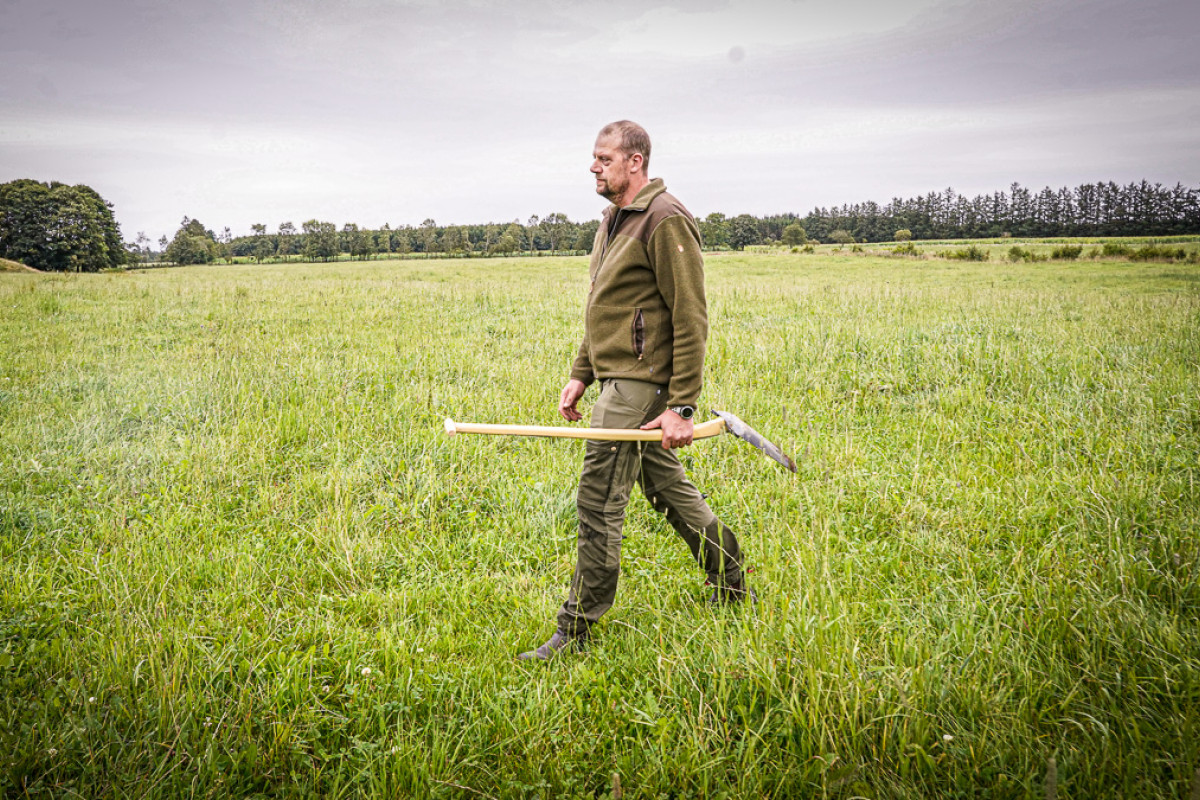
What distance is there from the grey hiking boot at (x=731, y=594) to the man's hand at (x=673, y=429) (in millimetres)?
1023

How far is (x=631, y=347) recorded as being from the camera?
3020 mm

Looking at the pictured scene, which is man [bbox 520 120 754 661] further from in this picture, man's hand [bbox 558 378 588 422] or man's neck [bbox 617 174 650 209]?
man's hand [bbox 558 378 588 422]

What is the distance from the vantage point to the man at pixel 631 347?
2877mm

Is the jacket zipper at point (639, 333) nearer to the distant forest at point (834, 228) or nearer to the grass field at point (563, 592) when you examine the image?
the grass field at point (563, 592)

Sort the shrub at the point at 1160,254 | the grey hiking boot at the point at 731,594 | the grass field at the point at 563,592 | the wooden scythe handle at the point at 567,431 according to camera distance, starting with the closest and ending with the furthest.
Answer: the grass field at the point at 563,592 < the wooden scythe handle at the point at 567,431 < the grey hiking boot at the point at 731,594 < the shrub at the point at 1160,254

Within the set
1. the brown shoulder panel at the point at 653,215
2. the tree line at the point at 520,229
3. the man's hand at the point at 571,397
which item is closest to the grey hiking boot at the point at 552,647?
the man's hand at the point at 571,397

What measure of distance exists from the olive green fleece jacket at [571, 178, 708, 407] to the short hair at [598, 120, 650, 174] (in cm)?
17

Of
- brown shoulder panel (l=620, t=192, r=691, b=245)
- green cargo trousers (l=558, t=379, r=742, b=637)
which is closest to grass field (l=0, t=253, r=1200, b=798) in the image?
green cargo trousers (l=558, t=379, r=742, b=637)

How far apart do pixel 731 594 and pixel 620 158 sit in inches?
96.8

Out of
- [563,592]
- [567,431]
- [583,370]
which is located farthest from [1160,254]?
[567,431]

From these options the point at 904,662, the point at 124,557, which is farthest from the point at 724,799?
the point at 124,557

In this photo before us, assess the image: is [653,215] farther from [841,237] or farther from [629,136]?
[841,237]

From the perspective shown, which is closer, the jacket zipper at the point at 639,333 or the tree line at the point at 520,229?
the jacket zipper at the point at 639,333

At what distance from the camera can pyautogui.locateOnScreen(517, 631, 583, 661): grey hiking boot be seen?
2996 mm
